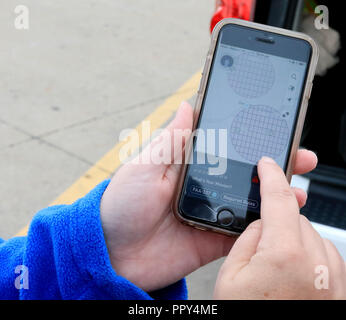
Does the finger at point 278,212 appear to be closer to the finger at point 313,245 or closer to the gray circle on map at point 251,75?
the finger at point 313,245

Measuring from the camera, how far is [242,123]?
1.45 metres

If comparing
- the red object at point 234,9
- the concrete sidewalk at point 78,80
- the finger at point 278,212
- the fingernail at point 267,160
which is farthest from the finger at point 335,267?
the concrete sidewalk at point 78,80

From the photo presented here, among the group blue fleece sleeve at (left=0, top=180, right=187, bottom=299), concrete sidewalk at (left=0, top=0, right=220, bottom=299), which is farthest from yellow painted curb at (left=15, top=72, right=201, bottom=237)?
blue fleece sleeve at (left=0, top=180, right=187, bottom=299)

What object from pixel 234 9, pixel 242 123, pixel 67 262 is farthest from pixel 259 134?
pixel 234 9

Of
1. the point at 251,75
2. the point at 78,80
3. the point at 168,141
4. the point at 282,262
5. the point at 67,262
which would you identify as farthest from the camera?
the point at 78,80

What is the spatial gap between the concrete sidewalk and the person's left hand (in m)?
1.05

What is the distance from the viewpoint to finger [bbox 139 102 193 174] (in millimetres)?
1357

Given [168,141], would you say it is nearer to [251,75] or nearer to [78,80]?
[251,75]

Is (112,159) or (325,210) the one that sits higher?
(325,210)

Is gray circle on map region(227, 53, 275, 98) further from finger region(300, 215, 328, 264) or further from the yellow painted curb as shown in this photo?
the yellow painted curb

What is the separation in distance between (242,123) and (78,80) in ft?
9.25

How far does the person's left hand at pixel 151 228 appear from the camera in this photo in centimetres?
135
